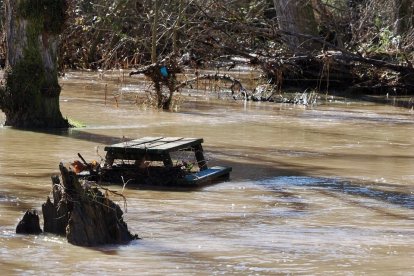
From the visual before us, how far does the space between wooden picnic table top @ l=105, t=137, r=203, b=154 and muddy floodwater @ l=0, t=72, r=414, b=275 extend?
43 centimetres

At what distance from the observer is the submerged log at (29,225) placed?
24.1ft

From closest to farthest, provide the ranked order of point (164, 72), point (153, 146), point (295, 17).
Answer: point (153, 146) → point (164, 72) → point (295, 17)

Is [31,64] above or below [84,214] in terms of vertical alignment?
above

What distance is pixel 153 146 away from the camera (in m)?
10.2

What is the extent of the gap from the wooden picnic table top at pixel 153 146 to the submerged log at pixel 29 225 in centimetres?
262

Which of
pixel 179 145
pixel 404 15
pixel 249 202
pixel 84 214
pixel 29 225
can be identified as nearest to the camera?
pixel 84 214

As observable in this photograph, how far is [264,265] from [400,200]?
301cm

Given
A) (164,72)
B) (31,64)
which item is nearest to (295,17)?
(164,72)

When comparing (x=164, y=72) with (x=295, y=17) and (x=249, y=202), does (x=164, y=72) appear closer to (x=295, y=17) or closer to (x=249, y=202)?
(x=295, y=17)

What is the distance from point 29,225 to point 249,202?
237 cm

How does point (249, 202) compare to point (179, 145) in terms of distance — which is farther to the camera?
point (179, 145)

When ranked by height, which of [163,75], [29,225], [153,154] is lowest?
[29,225]

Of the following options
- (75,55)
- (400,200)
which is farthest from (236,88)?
(400,200)

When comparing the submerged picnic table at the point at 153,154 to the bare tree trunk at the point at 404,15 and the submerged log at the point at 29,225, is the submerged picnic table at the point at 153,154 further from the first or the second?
the bare tree trunk at the point at 404,15
